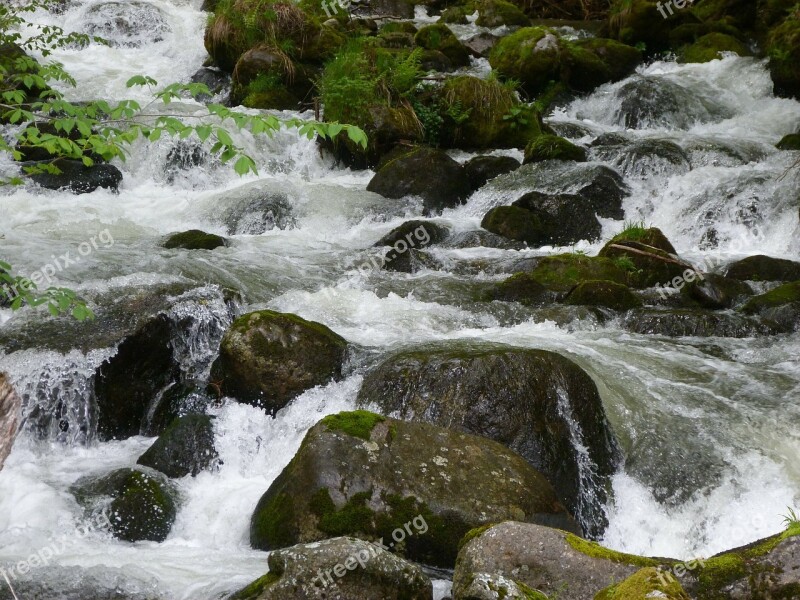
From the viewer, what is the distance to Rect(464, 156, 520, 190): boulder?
12609 millimetres

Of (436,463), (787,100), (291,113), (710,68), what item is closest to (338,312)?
(436,463)

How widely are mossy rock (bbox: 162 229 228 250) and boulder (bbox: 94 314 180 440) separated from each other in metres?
3.10

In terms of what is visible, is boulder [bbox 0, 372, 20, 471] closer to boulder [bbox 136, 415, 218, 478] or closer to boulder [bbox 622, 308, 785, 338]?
boulder [bbox 136, 415, 218, 478]

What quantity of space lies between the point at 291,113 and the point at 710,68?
8.71 meters

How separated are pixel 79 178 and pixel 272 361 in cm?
724

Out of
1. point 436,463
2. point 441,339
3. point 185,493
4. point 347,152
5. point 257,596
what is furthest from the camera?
point 347,152

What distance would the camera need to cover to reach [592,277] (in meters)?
8.82

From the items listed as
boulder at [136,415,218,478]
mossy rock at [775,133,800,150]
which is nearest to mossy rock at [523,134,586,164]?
mossy rock at [775,133,800,150]

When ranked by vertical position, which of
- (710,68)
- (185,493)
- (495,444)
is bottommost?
(185,493)

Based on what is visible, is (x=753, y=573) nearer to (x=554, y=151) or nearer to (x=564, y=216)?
(x=564, y=216)

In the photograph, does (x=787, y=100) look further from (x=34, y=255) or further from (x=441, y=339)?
(x=34, y=255)

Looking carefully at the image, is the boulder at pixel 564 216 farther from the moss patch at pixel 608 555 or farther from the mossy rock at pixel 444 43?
the mossy rock at pixel 444 43

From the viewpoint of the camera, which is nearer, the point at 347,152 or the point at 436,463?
the point at 436,463

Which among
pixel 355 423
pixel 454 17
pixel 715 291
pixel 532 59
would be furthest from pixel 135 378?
pixel 454 17
